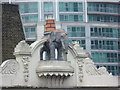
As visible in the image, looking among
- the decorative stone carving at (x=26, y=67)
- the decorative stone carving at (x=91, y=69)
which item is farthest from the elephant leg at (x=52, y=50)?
the decorative stone carving at (x=91, y=69)

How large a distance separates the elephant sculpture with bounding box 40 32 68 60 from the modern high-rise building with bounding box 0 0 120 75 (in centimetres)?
3298

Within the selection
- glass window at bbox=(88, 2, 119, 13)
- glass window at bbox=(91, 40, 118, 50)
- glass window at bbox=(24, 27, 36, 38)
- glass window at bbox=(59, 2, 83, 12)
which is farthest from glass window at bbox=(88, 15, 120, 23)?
glass window at bbox=(24, 27, 36, 38)

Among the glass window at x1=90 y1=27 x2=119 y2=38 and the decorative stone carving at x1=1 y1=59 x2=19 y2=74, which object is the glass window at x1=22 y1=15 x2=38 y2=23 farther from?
the decorative stone carving at x1=1 y1=59 x2=19 y2=74

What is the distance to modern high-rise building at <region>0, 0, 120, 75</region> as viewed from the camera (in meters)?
53.3

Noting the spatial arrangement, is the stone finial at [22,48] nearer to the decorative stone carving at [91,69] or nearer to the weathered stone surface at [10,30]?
the decorative stone carving at [91,69]

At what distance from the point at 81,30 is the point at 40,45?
111ft

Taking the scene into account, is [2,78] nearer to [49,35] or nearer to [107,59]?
[49,35]

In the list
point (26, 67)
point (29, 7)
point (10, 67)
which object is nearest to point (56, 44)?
point (26, 67)

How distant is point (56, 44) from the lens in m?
19.8

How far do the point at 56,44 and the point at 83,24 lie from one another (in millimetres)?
33851

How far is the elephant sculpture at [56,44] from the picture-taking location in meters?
19.6

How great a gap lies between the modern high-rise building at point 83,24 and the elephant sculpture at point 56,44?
1298 inches

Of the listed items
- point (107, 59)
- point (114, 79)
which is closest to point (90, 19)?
point (107, 59)

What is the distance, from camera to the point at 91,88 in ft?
Answer: 66.4
